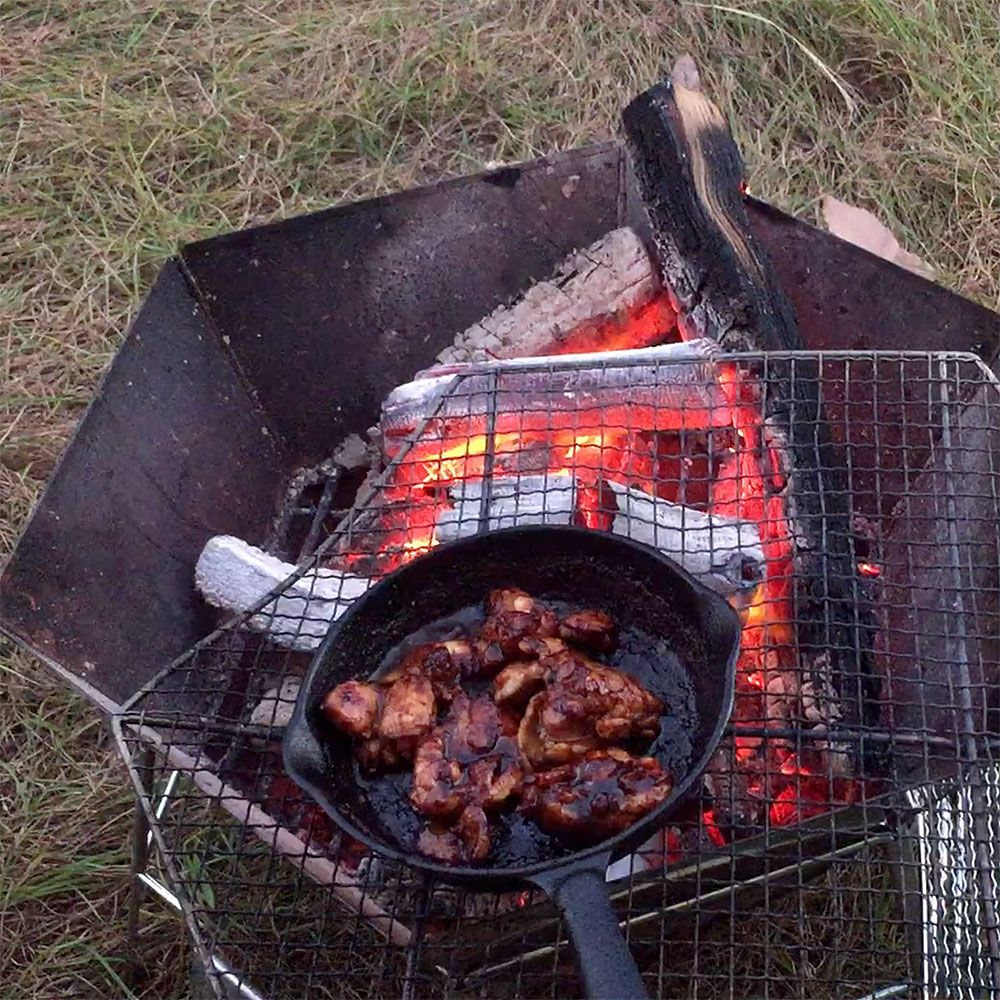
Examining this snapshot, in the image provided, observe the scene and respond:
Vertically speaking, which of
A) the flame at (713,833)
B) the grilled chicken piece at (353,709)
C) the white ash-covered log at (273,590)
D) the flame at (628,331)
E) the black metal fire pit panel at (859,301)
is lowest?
the flame at (713,833)

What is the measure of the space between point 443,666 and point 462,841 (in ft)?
0.97

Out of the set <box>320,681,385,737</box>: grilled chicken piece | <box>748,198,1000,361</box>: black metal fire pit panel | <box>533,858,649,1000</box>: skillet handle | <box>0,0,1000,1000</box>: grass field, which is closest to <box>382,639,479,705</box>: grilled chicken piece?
<box>320,681,385,737</box>: grilled chicken piece

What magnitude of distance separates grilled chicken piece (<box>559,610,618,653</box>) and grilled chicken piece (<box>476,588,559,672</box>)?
0.07ft

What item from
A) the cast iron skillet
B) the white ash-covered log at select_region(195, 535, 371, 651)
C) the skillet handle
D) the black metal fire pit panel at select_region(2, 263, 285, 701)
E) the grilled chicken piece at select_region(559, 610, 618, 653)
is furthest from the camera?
the black metal fire pit panel at select_region(2, 263, 285, 701)

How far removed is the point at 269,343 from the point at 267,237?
257mm

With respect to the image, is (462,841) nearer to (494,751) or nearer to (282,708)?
(494,751)

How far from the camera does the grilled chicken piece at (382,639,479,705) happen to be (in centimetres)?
172

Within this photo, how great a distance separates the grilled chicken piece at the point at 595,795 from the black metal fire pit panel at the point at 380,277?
55.9 inches

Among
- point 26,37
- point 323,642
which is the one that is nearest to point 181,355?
point 323,642

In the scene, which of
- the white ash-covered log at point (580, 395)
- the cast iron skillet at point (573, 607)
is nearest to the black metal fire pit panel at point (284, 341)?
the white ash-covered log at point (580, 395)

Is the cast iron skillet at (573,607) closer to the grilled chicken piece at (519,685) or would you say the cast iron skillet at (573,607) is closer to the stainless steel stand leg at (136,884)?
the grilled chicken piece at (519,685)

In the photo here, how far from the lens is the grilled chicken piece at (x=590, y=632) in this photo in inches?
68.9

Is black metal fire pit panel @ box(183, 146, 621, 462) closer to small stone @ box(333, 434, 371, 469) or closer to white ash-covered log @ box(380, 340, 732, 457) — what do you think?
small stone @ box(333, 434, 371, 469)

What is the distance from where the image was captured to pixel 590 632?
1.75 metres
